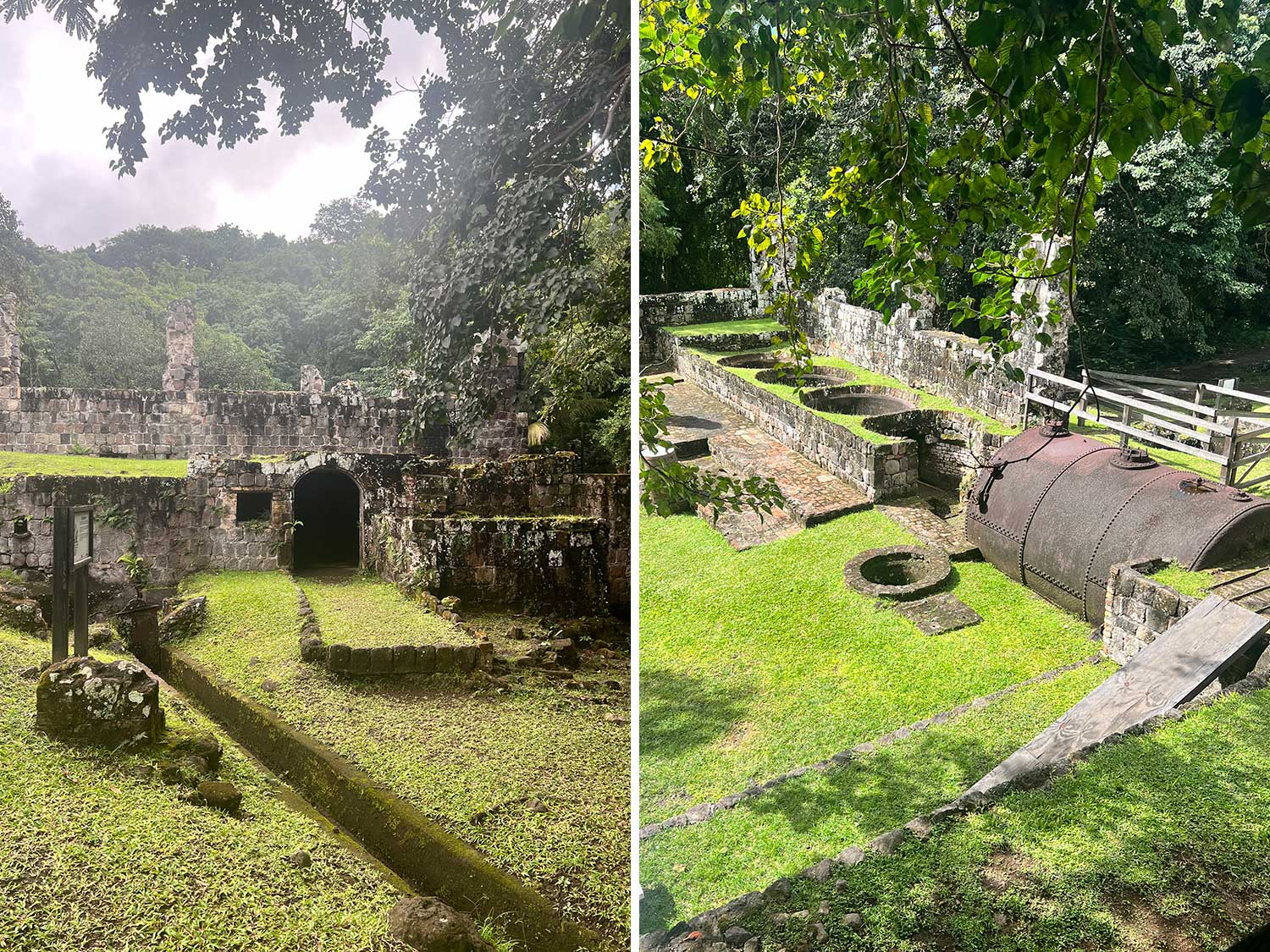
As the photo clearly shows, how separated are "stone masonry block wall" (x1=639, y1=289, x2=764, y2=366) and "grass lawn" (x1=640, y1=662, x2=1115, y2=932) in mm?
1043

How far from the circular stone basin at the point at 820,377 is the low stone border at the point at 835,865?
1009 mm

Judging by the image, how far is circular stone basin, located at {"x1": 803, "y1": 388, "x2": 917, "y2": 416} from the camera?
2045mm

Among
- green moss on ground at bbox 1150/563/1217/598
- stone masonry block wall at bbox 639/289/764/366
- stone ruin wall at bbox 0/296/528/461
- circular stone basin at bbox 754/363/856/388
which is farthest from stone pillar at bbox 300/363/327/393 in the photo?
green moss on ground at bbox 1150/563/1217/598

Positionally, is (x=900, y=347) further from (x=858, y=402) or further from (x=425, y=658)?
(x=425, y=658)

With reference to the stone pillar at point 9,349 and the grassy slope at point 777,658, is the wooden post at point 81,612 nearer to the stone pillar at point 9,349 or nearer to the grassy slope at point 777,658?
the stone pillar at point 9,349

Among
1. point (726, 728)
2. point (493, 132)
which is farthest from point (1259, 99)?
point (726, 728)

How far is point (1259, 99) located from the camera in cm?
113

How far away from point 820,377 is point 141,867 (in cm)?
173

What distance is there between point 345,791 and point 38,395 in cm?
60

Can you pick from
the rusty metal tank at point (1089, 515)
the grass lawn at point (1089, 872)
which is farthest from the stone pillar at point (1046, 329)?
the grass lawn at point (1089, 872)

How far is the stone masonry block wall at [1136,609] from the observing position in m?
1.77

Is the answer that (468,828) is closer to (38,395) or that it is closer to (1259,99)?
(38,395)

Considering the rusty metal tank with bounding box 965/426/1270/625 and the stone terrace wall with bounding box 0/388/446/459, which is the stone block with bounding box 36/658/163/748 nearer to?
the stone terrace wall with bounding box 0/388/446/459

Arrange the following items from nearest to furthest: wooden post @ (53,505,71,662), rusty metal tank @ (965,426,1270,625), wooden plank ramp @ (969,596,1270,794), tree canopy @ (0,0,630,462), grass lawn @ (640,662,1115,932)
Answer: wooden post @ (53,505,71,662) → tree canopy @ (0,0,630,462) → grass lawn @ (640,662,1115,932) → wooden plank ramp @ (969,596,1270,794) → rusty metal tank @ (965,426,1270,625)
